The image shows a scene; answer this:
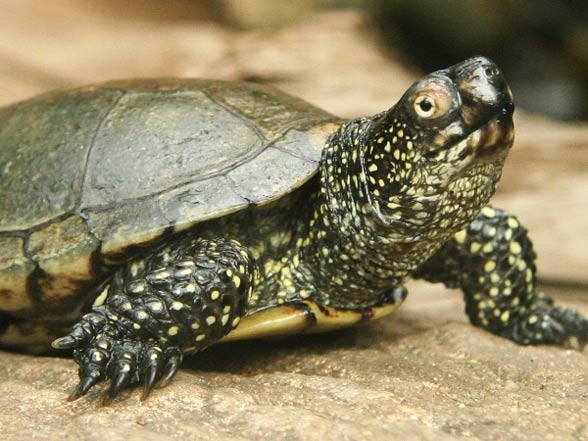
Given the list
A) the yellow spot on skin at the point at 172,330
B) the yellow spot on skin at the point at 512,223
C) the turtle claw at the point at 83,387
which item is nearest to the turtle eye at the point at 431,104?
the yellow spot on skin at the point at 512,223

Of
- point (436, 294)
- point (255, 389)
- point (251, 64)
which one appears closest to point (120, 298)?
point (255, 389)

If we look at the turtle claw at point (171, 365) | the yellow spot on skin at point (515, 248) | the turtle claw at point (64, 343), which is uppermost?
the yellow spot on skin at point (515, 248)

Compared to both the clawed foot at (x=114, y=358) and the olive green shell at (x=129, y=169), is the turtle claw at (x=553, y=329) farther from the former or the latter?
the clawed foot at (x=114, y=358)

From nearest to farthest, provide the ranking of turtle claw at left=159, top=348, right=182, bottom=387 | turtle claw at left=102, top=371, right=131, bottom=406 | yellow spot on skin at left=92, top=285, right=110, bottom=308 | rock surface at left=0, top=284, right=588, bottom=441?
rock surface at left=0, top=284, right=588, bottom=441
turtle claw at left=102, top=371, right=131, bottom=406
turtle claw at left=159, top=348, right=182, bottom=387
yellow spot on skin at left=92, top=285, right=110, bottom=308

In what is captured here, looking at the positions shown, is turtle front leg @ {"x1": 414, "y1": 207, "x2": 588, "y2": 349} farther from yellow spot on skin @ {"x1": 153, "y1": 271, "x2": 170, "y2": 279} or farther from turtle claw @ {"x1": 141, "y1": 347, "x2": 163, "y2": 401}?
turtle claw @ {"x1": 141, "y1": 347, "x2": 163, "y2": 401}

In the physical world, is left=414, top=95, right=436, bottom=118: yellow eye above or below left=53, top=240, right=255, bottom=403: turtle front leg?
above

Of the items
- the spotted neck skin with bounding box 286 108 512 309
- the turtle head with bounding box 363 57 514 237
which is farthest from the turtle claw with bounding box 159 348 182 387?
the turtle head with bounding box 363 57 514 237

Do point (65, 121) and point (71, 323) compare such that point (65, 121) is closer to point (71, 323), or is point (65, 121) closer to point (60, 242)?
point (60, 242)

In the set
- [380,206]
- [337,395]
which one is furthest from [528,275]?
[337,395]
